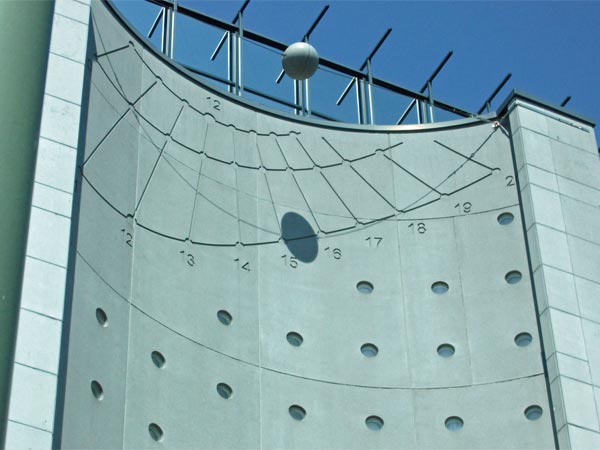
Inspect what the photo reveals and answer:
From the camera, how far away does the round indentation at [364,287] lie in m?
20.2

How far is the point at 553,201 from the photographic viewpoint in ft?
66.7

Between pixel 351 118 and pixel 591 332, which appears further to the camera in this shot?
pixel 351 118

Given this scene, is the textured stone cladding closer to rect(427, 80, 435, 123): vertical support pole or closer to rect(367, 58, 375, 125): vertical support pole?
rect(367, 58, 375, 125): vertical support pole

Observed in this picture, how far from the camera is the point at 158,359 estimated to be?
17016 millimetres

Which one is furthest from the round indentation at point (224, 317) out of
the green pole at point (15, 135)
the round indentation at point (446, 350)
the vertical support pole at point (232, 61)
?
the green pole at point (15, 135)

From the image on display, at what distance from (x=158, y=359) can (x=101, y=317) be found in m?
1.31

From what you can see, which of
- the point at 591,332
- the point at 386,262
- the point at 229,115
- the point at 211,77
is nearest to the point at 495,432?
the point at 591,332

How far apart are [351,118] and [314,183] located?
10.6ft

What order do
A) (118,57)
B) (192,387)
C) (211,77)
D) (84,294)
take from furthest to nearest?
(211,77) → (118,57) → (192,387) → (84,294)

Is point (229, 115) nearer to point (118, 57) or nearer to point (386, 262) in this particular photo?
point (118, 57)

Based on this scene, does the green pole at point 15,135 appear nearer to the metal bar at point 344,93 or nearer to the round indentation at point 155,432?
the round indentation at point 155,432

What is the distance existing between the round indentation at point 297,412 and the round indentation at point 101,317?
11.8ft

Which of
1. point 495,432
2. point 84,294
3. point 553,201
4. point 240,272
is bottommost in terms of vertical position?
point 495,432

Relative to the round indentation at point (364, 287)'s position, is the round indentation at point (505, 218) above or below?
above
